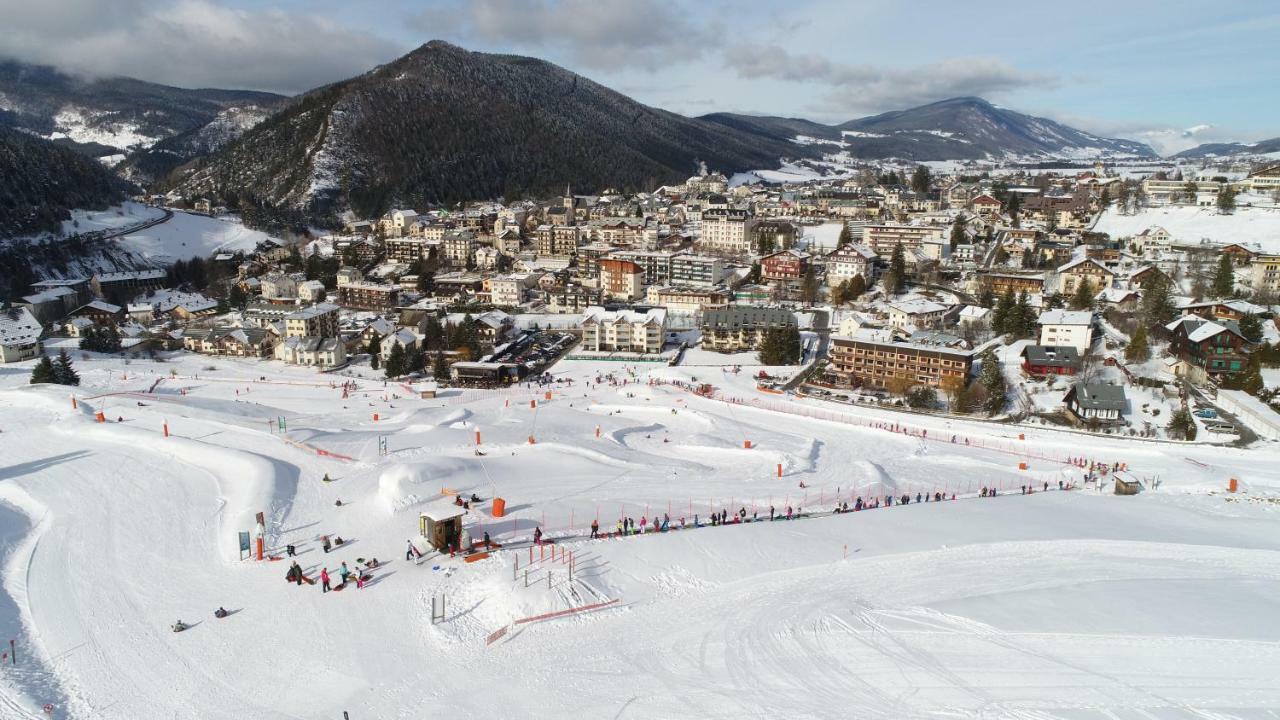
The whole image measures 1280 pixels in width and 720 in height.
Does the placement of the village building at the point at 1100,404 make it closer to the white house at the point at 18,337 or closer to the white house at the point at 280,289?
the white house at the point at 18,337

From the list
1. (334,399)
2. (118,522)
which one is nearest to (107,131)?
(334,399)

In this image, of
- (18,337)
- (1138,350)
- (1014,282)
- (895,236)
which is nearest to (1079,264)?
(1014,282)

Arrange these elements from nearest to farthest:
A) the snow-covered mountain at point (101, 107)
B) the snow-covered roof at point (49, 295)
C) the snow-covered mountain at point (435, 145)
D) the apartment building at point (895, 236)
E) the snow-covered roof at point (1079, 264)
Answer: the snow-covered roof at point (1079, 264), the snow-covered roof at point (49, 295), the apartment building at point (895, 236), the snow-covered mountain at point (435, 145), the snow-covered mountain at point (101, 107)

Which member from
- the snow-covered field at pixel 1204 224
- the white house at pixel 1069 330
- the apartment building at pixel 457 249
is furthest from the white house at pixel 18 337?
the snow-covered field at pixel 1204 224

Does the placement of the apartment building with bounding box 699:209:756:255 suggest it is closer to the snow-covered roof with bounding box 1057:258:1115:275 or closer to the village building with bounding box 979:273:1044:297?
the village building with bounding box 979:273:1044:297

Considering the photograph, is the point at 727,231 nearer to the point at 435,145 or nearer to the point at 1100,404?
the point at 1100,404
